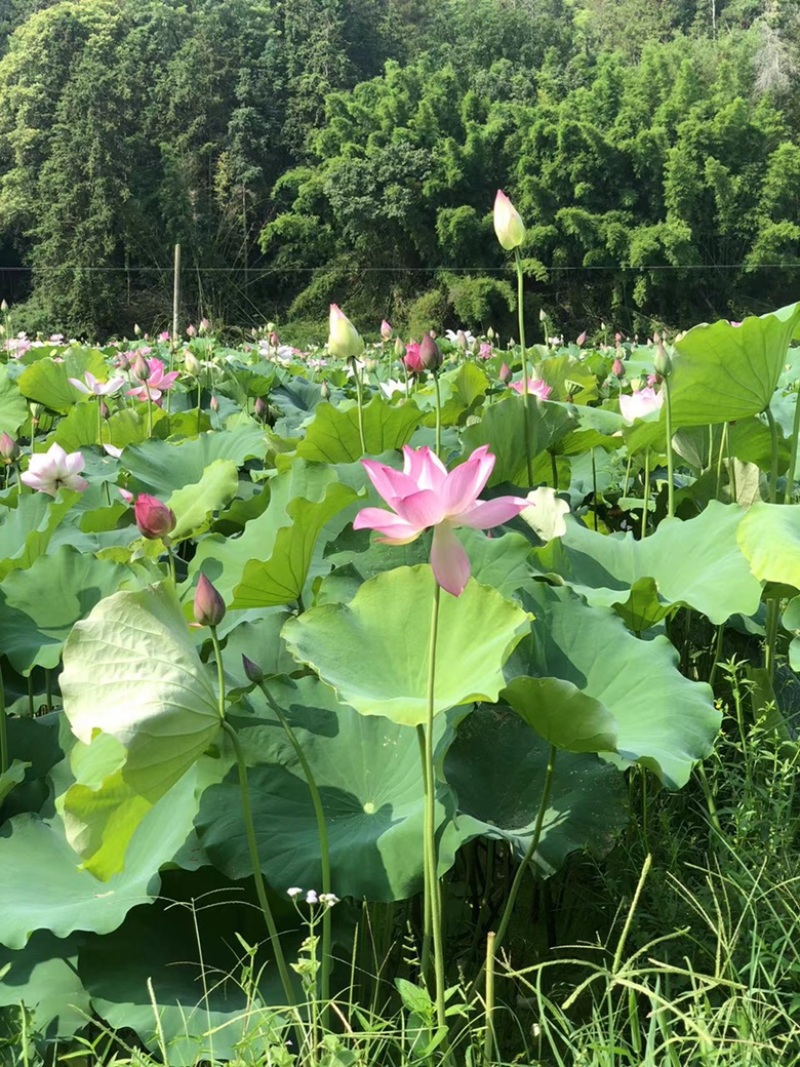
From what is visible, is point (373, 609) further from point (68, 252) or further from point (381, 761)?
point (68, 252)

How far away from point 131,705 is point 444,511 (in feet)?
0.83

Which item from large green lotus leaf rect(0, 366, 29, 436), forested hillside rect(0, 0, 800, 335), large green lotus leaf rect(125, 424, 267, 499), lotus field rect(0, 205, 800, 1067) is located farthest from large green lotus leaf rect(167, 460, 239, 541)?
forested hillside rect(0, 0, 800, 335)

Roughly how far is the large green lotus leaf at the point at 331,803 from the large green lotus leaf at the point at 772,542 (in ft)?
1.06

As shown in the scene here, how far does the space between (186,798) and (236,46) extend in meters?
31.5

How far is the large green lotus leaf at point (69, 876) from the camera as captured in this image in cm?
76

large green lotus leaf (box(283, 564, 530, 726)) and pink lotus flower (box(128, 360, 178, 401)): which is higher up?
large green lotus leaf (box(283, 564, 530, 726))

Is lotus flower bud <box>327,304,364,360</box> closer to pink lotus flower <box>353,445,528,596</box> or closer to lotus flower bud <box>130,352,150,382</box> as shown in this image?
lotus flower bud <box>130,352,150,382</box>

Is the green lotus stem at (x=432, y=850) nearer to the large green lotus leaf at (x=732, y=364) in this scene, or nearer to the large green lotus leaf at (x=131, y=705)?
the large green lotus leaf at (x=131, y=705)

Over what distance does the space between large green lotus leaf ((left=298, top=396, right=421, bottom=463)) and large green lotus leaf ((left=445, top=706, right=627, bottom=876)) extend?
2.09 feet

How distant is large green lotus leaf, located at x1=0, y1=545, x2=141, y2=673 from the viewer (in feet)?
3.73

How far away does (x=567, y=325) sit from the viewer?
21453 millimetres

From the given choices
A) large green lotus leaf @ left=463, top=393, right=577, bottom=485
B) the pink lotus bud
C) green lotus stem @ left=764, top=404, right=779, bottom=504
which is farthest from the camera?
large green lotus leaf @ left=463, top=393, right=577, bottom=485

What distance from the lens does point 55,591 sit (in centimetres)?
116

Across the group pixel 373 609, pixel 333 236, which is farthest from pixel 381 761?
pixel 333 236
